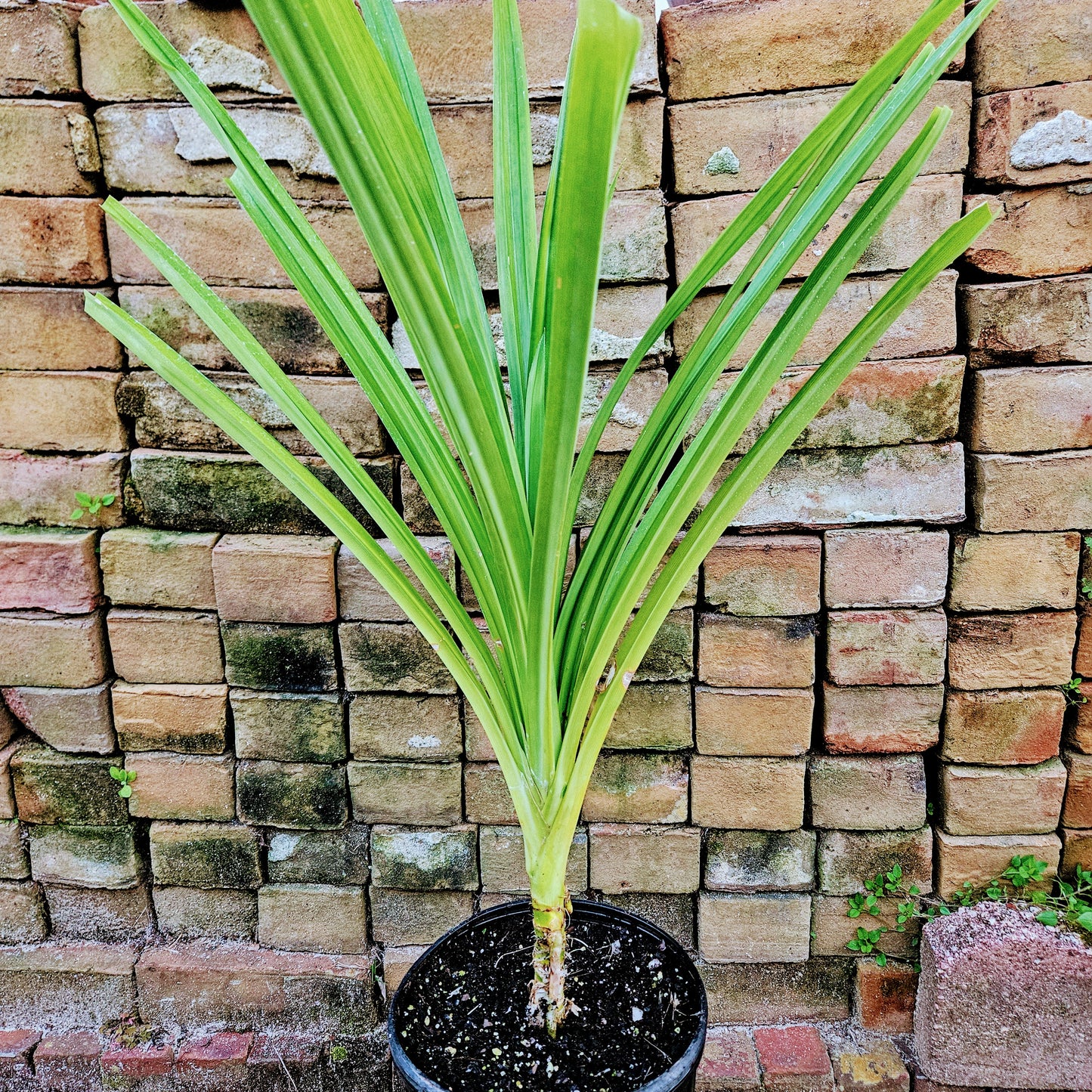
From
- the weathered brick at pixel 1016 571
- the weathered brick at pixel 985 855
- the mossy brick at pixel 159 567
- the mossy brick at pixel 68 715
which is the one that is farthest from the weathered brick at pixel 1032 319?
the mossy brick at pixel 68 715

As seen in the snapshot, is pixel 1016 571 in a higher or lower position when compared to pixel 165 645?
higher

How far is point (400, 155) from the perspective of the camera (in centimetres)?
49

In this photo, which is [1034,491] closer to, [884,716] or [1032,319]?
[1032,319]

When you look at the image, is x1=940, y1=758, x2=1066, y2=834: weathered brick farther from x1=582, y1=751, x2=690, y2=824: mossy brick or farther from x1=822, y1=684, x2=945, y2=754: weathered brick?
x1=582, y1=751, x2=690, y2=824: mossy brick

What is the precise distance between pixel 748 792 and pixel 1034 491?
550 mm

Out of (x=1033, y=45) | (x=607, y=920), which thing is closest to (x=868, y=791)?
(x=607, y=920)

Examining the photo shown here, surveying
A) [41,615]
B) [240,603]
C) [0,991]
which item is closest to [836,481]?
[240,603]

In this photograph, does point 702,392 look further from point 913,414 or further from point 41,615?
point 41,615

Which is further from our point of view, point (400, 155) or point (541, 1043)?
point (541, 1043)

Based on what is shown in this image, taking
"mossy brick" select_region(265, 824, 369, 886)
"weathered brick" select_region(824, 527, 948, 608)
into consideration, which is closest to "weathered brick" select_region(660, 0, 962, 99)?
"weathered brick" select_region(824, 527, 948, 608)

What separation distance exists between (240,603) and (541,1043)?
2.20 feet

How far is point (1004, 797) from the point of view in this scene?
1107 millimetres

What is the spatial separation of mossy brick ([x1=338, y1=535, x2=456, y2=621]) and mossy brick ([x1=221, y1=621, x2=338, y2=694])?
0.17ft

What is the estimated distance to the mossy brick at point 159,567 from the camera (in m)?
1.11
